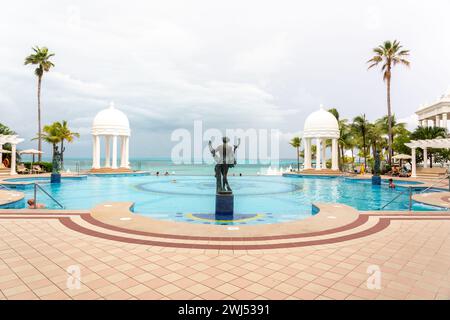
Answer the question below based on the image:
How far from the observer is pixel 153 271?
4723mm

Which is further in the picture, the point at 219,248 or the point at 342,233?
the point at 342,233

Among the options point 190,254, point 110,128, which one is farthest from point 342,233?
point 110,128

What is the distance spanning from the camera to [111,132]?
126 feet

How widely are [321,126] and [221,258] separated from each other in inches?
1459

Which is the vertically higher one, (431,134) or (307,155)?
(431,134)

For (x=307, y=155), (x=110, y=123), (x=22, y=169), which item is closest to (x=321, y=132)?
(x=307, y=155)

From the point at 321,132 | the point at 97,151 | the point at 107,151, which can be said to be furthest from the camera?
the point at 107,151

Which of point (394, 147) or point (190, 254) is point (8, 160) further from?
point (394, 147)

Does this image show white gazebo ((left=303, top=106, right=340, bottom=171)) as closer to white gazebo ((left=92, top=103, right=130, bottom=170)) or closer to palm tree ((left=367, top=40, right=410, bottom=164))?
palm tree ((left=367, top=40, right=410, bottom=164))

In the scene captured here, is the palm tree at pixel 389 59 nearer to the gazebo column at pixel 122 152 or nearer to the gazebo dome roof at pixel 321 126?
the gazebo dome roof at pixel 321 126
